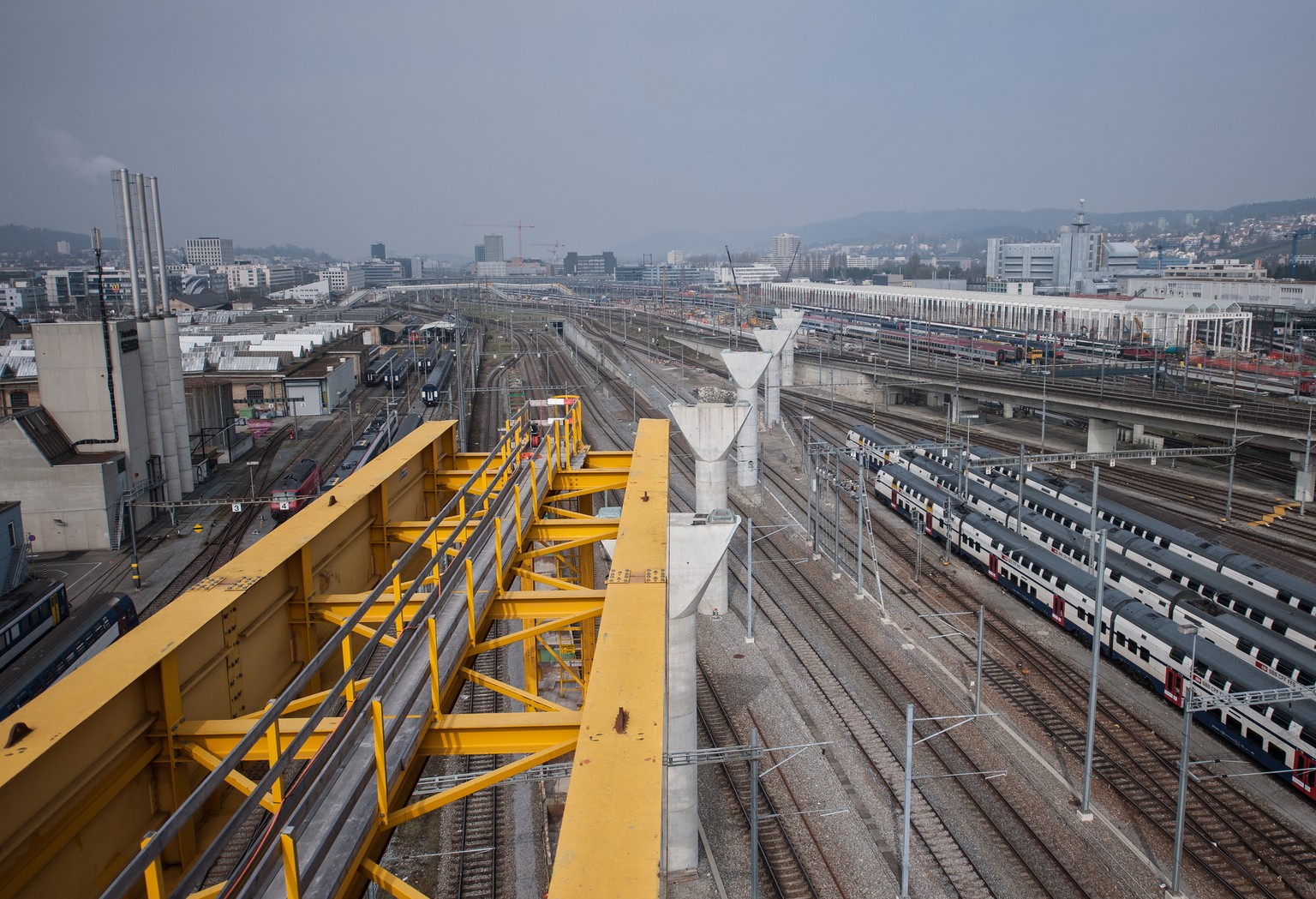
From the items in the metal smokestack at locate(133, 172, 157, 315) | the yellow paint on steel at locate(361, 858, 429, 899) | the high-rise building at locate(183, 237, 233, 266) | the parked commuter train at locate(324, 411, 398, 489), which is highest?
the high-rise building at locate(183, 237, 233, 266)

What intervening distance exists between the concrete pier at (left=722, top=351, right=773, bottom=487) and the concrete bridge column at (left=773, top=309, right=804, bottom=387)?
18.9ft

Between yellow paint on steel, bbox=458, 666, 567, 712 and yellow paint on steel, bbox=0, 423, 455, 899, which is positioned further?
yellow paint on steel, bbox=458, 666, 567, 712

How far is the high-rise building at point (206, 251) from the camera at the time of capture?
18412cm

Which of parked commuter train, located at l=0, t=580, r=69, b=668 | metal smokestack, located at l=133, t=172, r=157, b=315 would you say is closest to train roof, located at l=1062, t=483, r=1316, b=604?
parked commuter train, located at l=0, t=580, r=69, b=668

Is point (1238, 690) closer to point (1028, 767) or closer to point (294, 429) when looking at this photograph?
point (1028, 767)

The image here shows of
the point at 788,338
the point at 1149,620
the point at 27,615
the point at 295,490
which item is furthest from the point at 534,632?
the point at 788,338

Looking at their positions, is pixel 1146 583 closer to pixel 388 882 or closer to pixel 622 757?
pixel 622 757

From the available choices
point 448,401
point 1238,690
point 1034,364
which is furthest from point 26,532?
point 1034,364

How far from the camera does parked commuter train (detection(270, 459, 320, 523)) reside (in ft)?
78.1

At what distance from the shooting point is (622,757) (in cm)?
379

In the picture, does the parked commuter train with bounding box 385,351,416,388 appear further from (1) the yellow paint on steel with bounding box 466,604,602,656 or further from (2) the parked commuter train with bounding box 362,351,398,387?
(1) the yellow paint on steel with bounding box 466,604,602,656

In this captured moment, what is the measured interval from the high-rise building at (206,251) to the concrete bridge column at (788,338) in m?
168

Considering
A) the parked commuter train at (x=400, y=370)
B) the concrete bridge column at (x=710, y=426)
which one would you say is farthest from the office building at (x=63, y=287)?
the concrete bridge column at (x=710, y=426)

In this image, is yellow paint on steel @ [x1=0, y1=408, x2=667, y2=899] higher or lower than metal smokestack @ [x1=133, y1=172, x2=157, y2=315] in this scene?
lower
